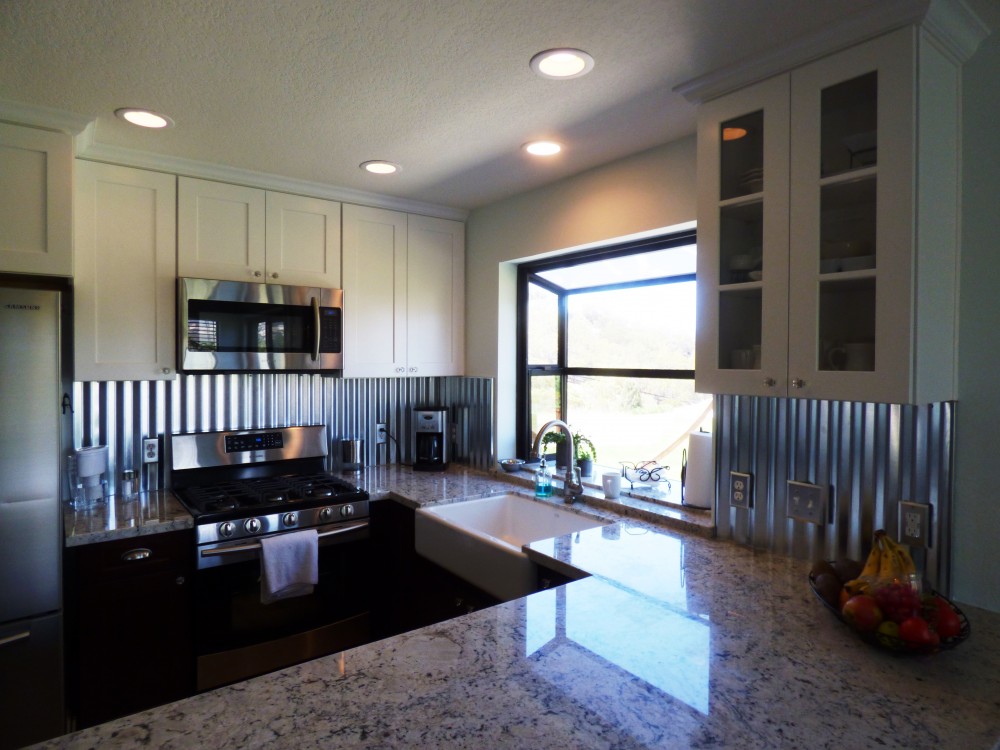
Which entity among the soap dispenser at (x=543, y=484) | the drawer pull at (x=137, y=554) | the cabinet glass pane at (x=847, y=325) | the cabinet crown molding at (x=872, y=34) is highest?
the cabinet crown molding at (x=872, y=34)

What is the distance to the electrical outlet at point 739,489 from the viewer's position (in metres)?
1.92

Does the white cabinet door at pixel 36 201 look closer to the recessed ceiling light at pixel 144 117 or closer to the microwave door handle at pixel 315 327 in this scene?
the recessed ceiling light at pixel 144 117

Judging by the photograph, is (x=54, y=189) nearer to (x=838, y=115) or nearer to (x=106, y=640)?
(x=106, y=640)

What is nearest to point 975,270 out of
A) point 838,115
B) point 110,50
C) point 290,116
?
point 838,115

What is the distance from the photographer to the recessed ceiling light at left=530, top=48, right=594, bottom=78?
1584 mm

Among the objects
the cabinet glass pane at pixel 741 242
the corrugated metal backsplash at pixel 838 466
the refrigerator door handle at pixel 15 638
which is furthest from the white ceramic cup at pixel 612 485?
the refrigerator door handle at pixel 15 638

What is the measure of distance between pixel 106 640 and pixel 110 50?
6.33 feet

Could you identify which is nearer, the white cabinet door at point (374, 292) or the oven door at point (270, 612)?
the oven door at point (270, 612)

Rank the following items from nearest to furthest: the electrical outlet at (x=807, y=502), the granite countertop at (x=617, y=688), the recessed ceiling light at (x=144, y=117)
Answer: the granite countertop at (x=617, y=688) < the electrical outlet at (x=807, y=502) < the recessed ceiling light at (x=144, y=117)

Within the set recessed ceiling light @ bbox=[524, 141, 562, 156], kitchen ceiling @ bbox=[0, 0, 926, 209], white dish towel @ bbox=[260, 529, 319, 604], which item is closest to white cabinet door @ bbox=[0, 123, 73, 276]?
kitchen ceiling @ bbox=[0, 0, 926, 209]

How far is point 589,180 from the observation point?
2547mm

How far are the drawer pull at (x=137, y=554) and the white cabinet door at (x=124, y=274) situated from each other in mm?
729

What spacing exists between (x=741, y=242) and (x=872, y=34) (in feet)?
1.82

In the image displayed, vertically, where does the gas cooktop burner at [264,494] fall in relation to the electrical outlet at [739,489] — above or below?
below
